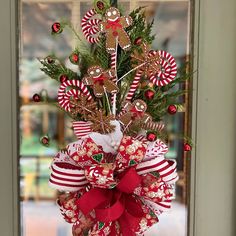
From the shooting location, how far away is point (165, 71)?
966 millimetres

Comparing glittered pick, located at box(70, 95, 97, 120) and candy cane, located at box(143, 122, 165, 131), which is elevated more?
glittered pick, located at box(70, 95, 97, 120)

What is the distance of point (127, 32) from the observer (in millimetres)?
977

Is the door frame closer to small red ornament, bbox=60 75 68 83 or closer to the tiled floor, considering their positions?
the tiled floor

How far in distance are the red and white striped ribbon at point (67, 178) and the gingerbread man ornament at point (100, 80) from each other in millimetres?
217

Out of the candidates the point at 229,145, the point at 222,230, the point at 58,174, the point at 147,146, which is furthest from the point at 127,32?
the point at 222,230

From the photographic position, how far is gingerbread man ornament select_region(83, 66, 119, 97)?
37.0 inches

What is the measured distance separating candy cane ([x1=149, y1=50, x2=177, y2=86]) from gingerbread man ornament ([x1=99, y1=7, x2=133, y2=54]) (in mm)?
102

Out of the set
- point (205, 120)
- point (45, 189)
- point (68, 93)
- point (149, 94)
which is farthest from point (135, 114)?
point (45, 189)

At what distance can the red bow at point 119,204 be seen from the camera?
0.87m

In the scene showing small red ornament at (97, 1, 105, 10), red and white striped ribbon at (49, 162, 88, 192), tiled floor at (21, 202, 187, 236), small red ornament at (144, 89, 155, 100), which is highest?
small red ornament at (97, 1, 105, 10)

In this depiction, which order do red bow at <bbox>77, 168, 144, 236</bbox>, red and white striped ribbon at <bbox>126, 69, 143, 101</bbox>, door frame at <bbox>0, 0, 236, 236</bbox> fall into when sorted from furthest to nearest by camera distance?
1. door frame at <bbox>0, 0, 236, 236</bbox>
2. red and white striped ribbon at <bbox>126, 69, 143, 101</bbox>
3. red bow at <bbox>77, 168, 144, 236</bbox>

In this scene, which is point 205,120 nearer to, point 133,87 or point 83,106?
point 133,87

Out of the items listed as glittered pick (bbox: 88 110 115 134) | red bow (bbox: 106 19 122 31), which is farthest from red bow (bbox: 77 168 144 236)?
red bow (bbox: 106 19 122 31)

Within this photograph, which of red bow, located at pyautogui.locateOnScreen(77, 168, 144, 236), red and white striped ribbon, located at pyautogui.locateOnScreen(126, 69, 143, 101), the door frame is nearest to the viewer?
red bow, located at pyautogui.locateOnScreen(77, 168, 144, 236)
